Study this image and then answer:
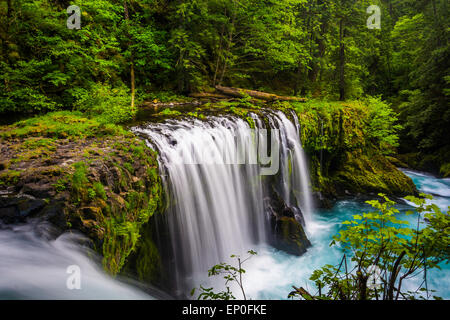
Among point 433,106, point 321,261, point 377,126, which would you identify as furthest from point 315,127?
point 433,106

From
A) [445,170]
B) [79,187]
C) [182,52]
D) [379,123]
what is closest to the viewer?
[79,187]

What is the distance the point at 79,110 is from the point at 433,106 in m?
17.4

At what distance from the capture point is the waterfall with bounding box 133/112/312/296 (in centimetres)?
562

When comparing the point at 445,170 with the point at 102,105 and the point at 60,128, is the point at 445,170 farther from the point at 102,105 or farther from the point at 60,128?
the point at 60,128

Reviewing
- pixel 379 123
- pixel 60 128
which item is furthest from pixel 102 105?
pixel 379 123

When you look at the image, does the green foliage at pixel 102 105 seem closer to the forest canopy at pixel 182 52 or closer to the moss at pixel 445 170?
the forest canopy at pixel 182 52

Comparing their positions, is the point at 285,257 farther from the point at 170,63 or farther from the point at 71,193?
the point at 170,63

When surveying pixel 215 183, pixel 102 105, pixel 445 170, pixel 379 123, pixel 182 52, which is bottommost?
pixel 445 170

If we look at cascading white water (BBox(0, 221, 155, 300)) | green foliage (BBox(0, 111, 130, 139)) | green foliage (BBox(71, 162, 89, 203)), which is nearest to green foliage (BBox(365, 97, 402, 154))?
green foliage (BBox(0, 111, 130, 139))

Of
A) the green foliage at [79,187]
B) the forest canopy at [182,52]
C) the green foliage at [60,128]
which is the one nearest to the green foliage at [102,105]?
the forest canopy at [182,52]

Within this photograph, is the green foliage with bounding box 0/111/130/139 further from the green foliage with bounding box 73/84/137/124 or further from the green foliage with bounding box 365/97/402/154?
the green foliage with bounding box 365/97/402/154

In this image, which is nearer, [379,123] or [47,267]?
[47,267]

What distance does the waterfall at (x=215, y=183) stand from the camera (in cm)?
562

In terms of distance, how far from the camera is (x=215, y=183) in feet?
21.9
